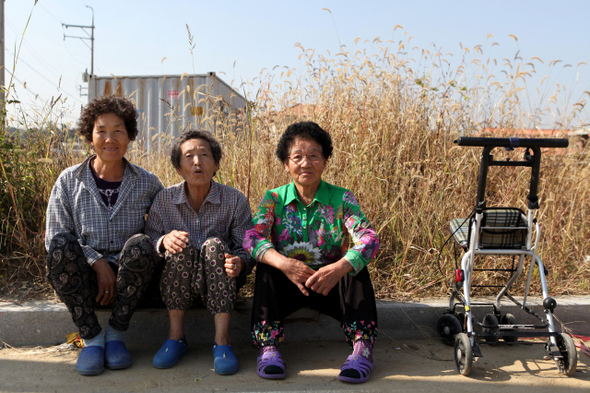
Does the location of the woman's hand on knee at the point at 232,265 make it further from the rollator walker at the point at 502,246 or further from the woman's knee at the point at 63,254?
the rollator walker at the point at 502,246

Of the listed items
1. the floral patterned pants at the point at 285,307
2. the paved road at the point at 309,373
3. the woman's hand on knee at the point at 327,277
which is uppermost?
the woman's hand on knee at the point at 327,277

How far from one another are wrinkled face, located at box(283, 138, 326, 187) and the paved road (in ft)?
3.49

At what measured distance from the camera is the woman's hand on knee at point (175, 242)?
236cm

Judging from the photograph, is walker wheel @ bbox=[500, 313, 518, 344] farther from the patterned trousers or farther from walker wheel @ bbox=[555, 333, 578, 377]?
the patterned trousers

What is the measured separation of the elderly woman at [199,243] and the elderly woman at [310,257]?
0.16 m

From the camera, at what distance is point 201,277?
2.39m

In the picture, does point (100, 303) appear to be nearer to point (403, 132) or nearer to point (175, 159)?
point (175, 159)

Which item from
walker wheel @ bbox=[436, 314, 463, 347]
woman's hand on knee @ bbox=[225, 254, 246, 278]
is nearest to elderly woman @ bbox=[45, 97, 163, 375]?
woman's hand on knee @ bbox=[225, 254, 246, 278]

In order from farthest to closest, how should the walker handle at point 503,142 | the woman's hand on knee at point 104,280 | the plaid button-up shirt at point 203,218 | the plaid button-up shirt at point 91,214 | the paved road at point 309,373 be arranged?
the plaid button-up shirt at point 203,218 < the plaid button-up shirt at point 91,214 < the woman's hand on knee at point 104,280 < the walker handle at point 503,142 < the paved road at point 309,373

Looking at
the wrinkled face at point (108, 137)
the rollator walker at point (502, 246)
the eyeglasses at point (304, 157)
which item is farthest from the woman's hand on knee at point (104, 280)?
the rollator walker at point (502, 246)

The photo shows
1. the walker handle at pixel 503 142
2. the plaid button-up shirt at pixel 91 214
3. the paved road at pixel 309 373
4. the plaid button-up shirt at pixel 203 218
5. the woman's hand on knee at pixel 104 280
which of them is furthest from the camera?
the plaid button-up shirt at pixel 203 218

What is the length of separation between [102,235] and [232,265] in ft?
2.70

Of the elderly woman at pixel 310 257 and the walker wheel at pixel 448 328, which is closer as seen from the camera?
the elderly woman at pixel 310 257

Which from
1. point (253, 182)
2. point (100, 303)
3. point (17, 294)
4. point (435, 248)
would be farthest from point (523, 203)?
point (17, 294)
